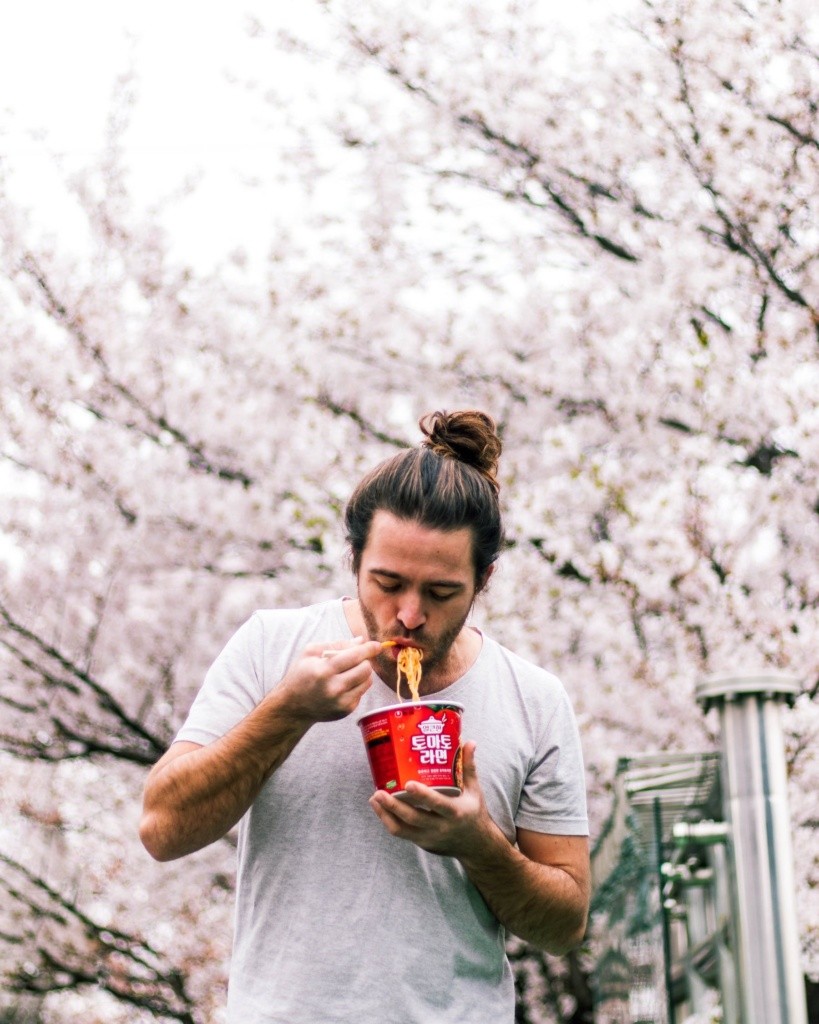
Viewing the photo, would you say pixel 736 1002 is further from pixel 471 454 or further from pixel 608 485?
pixel 608 485

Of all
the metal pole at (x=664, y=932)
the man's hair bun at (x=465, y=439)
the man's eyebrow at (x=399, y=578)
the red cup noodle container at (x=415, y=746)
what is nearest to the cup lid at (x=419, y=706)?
the red cup noodle container at (x=415, y=746)

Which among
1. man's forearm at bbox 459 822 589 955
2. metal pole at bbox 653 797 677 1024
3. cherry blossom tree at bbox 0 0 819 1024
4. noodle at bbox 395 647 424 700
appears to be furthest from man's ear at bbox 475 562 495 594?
cherry blossom tree at bbox 0 0 819 1024

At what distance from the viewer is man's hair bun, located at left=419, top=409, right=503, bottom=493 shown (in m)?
2.27

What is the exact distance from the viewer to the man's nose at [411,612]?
1.99 metres

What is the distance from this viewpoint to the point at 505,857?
1.88 meters

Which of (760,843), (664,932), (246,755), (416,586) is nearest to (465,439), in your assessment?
(416,586)

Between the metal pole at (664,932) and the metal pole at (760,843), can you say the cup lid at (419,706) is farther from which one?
the metal pole at (664,932)

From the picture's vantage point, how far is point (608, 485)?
627 cm

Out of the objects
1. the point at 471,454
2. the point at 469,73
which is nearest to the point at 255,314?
the point at 469,73

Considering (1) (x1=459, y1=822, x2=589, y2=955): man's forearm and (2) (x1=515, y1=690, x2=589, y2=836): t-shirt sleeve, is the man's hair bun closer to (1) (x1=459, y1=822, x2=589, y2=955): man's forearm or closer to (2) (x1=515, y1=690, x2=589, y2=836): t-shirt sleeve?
(2) (x1=515, y1=690, x2=589, y2=836): t-shirt sleeve

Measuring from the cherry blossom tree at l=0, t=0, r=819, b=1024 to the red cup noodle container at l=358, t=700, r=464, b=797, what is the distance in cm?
397

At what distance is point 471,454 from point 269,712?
Result: 679mm

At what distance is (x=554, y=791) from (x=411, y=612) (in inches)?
15.7

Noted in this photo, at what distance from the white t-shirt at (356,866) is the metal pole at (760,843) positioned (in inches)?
12.5
